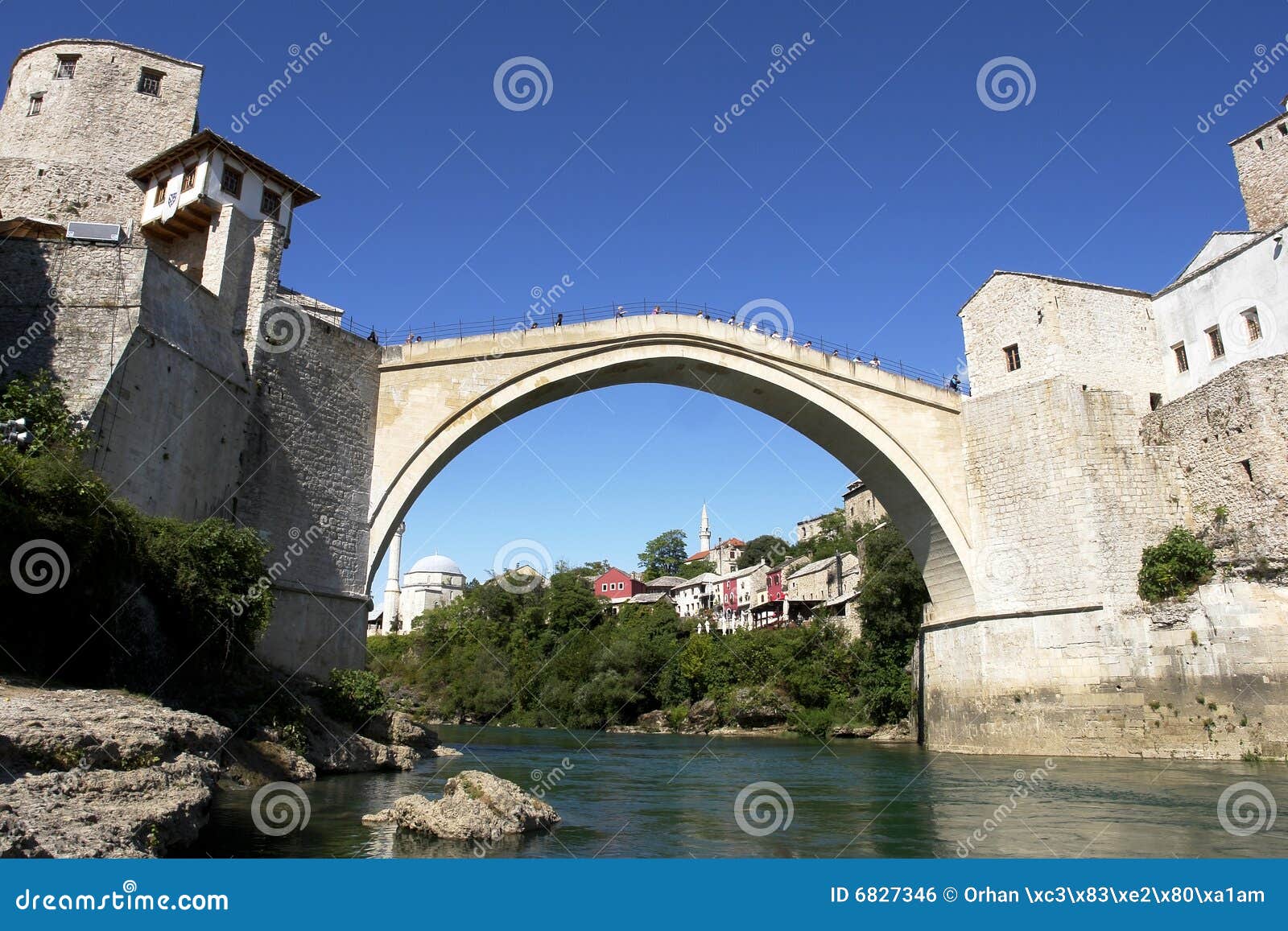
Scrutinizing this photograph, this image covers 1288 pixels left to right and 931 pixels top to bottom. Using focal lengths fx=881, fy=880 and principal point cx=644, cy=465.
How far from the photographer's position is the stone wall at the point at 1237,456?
48.0 feet

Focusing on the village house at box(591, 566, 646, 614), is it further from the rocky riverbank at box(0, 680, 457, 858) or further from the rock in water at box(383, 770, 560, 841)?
the rocky riverbank at box(0, 680, 457, 858)

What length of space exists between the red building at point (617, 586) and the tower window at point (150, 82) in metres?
43.7

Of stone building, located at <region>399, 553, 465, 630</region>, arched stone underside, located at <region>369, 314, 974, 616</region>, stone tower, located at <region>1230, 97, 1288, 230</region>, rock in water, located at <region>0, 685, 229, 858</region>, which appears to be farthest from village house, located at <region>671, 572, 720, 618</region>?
rock in water, located at <region>0, 685, 229, 858</region>

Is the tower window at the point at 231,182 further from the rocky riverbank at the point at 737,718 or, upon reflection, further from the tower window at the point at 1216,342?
the rocky riverbank at the point at 737,718

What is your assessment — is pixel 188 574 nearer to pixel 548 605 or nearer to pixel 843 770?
pixel 843 770

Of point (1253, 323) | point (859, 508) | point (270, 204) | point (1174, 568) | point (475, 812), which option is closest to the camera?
point (475, 812)

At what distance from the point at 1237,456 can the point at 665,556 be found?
57.3 m

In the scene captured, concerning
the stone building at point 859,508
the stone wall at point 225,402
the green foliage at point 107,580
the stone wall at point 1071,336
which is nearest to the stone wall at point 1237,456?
the stone wall at point 1071,336

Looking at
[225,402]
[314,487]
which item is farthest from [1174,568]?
[225,402]

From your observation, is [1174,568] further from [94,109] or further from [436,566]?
[436,566]

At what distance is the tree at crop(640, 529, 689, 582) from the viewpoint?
70.9 metres

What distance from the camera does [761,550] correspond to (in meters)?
68.2

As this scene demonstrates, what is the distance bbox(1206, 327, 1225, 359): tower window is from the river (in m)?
7.33

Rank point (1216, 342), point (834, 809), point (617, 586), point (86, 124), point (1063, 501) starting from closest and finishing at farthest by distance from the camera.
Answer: point (834, 809) → point (1063, 501) → point (1216, 342) → point (86, 124) → point (617, 586)
